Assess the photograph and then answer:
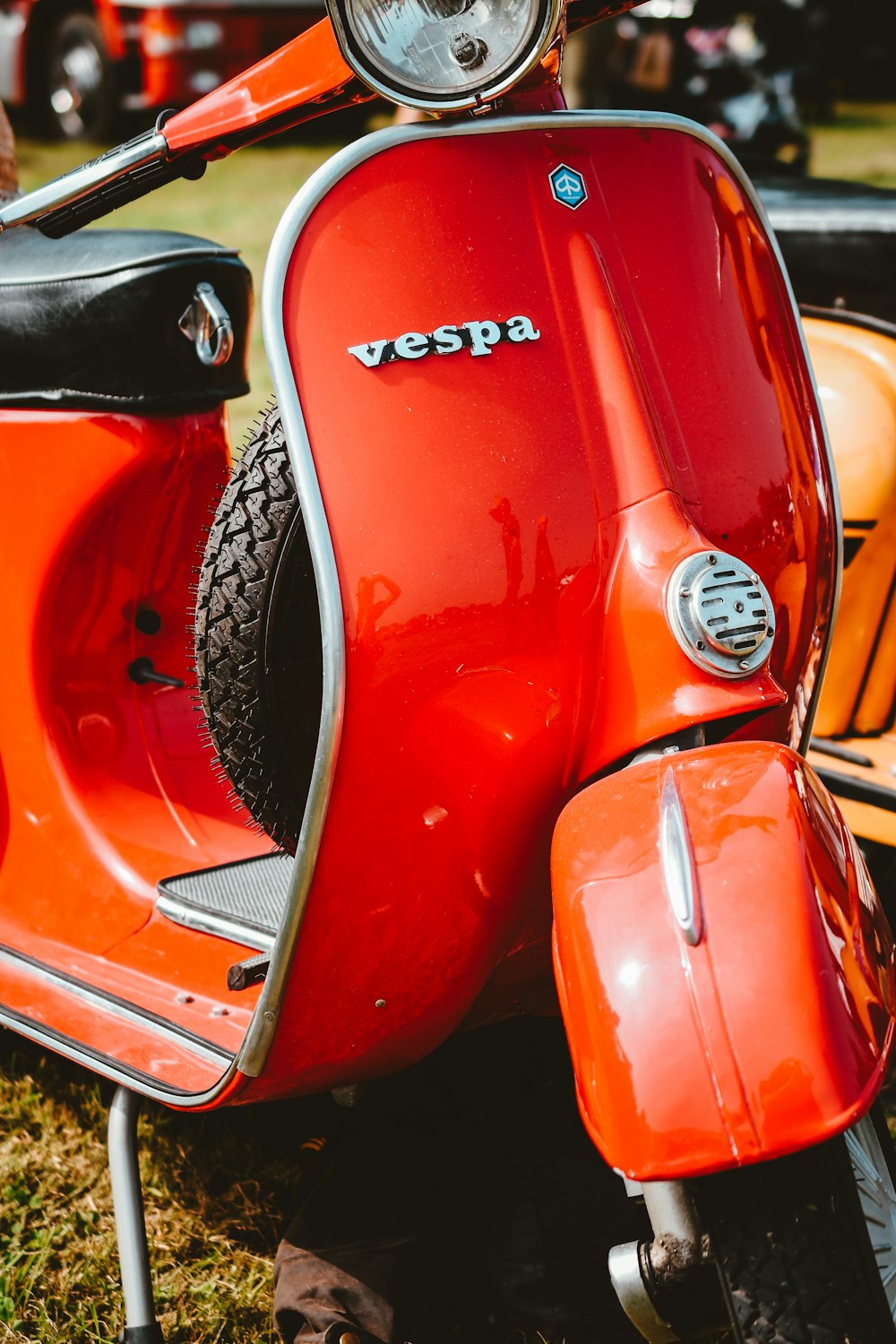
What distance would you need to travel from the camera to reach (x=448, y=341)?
1322 millimetres

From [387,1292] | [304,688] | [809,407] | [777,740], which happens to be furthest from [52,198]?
[387,1292]

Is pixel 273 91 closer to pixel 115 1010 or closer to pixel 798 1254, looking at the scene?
pixel 115 1010

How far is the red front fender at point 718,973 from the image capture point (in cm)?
105

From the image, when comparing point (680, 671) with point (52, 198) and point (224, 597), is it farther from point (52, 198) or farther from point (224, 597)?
point (52, 198)

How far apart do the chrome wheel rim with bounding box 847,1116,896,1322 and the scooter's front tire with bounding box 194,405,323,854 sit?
2.14 feet

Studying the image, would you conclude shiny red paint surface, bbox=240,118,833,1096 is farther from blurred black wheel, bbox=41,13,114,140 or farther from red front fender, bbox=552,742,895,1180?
blurred black wheel, bbox=41,13,114,140

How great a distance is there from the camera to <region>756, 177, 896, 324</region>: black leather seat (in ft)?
Result: 8.02

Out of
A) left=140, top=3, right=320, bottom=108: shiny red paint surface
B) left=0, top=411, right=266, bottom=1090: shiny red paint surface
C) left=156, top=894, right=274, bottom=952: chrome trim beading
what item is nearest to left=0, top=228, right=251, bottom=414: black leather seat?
left=0, top=411, right=266, bottom=1090: shiny red paint surface

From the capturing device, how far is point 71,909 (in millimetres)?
1895

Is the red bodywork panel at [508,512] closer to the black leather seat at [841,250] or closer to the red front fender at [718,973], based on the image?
the red front fender at [718,973]

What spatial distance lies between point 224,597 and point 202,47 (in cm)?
824

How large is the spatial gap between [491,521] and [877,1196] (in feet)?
2.29

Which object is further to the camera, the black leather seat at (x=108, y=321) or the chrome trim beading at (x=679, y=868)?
the black leather seat at (x=108, y=321)

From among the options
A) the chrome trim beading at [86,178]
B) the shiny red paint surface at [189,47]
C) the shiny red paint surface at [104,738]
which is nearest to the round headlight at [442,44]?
the chrome trim beading at [86,178]
